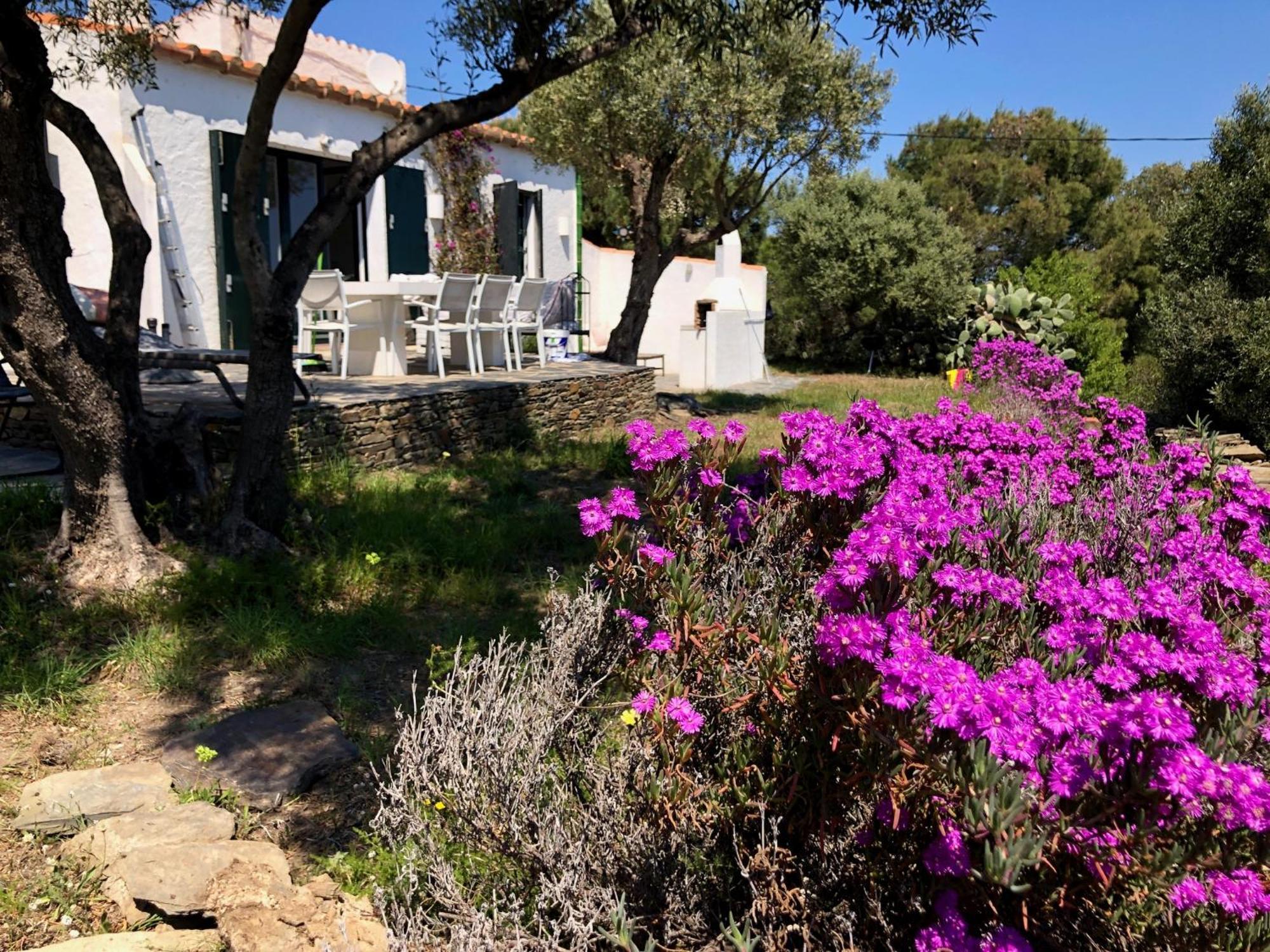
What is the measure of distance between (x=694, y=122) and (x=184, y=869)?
8.59 m

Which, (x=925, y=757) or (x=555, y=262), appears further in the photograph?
(x=555, y=262)

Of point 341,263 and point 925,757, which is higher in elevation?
point 341,263

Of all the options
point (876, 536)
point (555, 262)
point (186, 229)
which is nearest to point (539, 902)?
point (876, 536)

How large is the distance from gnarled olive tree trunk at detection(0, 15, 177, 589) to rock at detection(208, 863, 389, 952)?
2.11 meters

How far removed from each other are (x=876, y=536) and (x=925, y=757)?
474 millimetres

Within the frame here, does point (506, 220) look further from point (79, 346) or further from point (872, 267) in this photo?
point (79, 346)

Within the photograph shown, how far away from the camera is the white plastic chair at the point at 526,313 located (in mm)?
9570

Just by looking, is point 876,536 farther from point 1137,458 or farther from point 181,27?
point 181,27

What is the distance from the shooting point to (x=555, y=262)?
1477 centimetres

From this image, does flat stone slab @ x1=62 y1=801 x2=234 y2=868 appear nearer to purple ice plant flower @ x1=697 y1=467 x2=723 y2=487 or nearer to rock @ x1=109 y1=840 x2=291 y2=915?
rock @ x1=109 y1=840 x2=291 y2=915

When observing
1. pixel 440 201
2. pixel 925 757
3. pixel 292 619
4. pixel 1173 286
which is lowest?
pixel 292 619

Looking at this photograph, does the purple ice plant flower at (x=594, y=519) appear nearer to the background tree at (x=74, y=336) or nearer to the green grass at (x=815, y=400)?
the background tree at (x=74, y=336)

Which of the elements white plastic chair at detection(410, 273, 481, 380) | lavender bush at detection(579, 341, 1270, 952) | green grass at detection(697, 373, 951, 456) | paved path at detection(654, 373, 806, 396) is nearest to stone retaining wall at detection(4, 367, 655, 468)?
white plastic chair at detection(410, 273, 481, 380)

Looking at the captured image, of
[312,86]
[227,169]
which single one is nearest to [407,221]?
[312,86]
